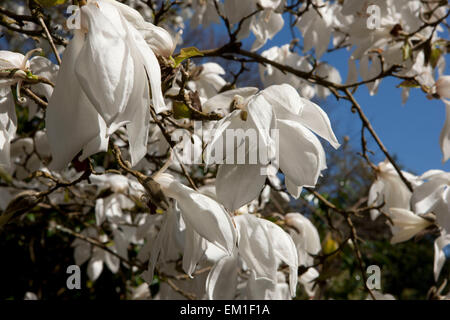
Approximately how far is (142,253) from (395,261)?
4805 millimetres

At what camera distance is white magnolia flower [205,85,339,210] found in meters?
0.49

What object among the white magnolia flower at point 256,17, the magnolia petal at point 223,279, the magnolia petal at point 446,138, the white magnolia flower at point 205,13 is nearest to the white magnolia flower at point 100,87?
the magnolia petal at point 223,279

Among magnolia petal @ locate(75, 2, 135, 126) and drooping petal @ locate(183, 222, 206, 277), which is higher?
magnolia petal @ locate(75, 2, 135, 126)

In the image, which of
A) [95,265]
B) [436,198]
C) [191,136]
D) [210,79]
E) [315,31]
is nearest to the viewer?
[191,136]

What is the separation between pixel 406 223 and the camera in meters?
0.98

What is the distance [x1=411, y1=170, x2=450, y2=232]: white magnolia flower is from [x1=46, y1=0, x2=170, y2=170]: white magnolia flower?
653mm

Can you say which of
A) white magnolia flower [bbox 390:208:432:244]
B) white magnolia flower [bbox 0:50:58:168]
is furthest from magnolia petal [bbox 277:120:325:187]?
white magnolia flower [bbox 390:208:432:244]

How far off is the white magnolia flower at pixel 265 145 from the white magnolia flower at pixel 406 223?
0.56m

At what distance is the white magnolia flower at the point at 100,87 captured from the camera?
37 centimetres

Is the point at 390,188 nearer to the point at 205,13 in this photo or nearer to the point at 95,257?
the point at 205,13

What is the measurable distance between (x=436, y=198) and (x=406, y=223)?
127 millimetres

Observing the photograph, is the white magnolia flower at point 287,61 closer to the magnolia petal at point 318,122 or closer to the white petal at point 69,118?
the magnolia petal at point 318,122

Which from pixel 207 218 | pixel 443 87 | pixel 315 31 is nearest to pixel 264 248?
pixel 207 218

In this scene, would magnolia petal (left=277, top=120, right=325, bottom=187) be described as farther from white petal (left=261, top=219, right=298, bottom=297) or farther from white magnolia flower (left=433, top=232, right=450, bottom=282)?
white magnolia flower (left=433, top=232, right=450, bottom=282)
